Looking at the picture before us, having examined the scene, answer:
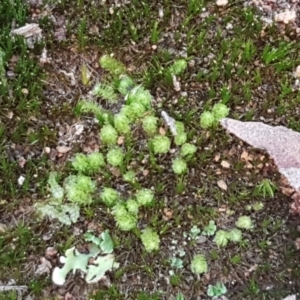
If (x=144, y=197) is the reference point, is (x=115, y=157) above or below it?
above

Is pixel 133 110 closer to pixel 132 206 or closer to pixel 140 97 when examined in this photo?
pixel 140 97

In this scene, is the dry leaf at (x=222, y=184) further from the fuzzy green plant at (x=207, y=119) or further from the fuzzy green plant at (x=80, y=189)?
the fuzzy green plant at (x=80, y=189)

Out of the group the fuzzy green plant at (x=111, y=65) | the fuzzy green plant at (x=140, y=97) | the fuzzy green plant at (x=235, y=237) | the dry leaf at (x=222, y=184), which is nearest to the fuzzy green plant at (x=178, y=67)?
the fuzzy green plant at (x=140, y=97)

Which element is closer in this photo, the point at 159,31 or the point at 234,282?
the point at 234,282

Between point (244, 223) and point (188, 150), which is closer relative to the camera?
point (244, 223)

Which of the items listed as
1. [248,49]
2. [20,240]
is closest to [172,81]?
[248,49]

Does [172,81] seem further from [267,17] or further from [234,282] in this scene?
[234,282]

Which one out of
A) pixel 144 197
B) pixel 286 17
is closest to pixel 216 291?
pixel 144 197
